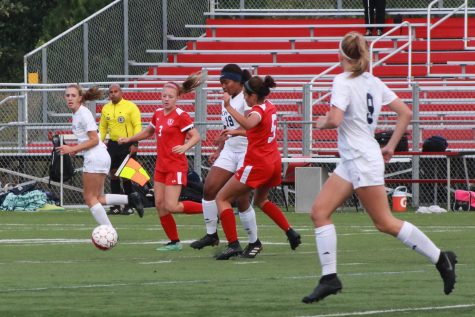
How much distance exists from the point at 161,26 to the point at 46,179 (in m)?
7.01

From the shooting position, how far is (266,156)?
48.3ft

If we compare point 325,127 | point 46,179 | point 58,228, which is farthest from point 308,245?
point 46,179

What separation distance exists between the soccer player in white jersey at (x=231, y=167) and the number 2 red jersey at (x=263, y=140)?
32 cm

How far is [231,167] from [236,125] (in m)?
0.60

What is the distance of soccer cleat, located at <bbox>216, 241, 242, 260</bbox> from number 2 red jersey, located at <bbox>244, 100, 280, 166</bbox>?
0.85 m

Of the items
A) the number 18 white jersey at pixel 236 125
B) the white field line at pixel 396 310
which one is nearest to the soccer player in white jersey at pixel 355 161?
the white field line at pixel 396 310

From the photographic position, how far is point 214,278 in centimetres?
1252

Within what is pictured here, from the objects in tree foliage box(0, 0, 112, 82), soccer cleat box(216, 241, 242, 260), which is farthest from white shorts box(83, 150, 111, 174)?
tree foliage box(0, 0, 112, 82)

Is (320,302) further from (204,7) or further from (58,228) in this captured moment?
(204,7)

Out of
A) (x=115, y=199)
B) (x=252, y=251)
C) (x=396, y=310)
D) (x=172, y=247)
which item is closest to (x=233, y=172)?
(x=252, y=251)

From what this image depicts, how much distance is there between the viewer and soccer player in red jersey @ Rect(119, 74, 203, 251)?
1583 cm

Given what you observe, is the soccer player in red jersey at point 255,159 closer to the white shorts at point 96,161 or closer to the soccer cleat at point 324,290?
the white shorts at point 96,161

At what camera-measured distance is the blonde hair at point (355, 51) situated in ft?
34.0

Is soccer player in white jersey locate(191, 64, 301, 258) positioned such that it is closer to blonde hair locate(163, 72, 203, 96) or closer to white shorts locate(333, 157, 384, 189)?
blonde hair locate(163, 72, 203, 96)
